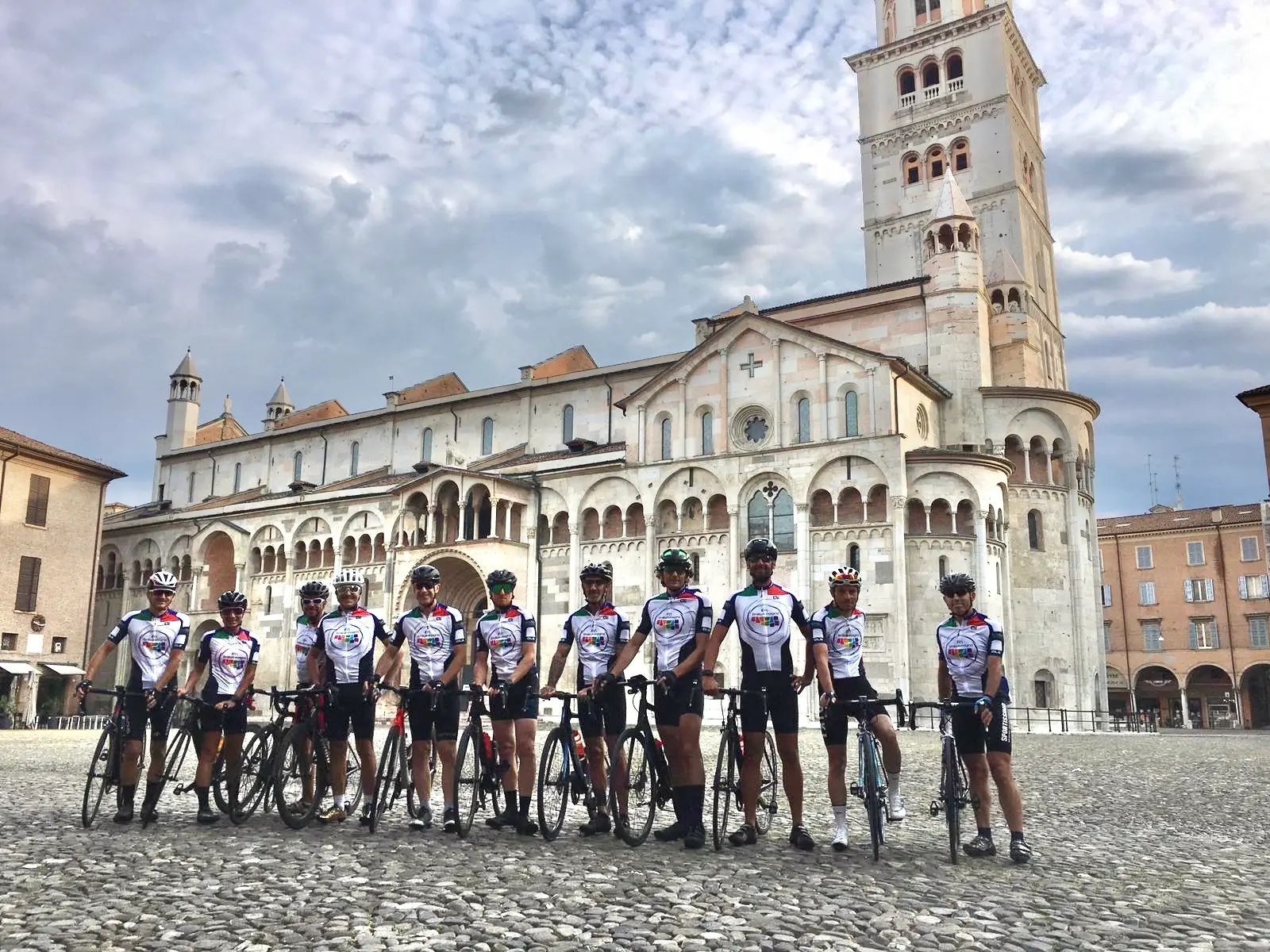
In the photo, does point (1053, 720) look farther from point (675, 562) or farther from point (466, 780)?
point (466, 780)

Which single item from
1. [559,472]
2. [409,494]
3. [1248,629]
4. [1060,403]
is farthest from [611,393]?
[1248,629]

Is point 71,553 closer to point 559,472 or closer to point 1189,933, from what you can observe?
point 559,472

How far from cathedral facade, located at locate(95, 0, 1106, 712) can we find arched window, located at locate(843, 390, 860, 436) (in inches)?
3.9

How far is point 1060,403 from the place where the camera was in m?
37.7

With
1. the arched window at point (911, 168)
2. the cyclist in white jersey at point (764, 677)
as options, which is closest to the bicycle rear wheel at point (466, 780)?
the cyclist in white jersey at point (764, 677)

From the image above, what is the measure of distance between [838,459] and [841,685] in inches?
1062

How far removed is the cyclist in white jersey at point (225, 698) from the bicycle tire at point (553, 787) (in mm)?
2997

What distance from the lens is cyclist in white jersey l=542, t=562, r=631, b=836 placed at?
29.0 ft

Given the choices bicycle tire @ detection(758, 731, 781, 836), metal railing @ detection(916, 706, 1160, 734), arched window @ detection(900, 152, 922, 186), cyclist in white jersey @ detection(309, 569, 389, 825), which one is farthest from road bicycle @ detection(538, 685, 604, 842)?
arched window @ detection(900, 152, 922, 186)

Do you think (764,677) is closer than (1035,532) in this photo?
Yes

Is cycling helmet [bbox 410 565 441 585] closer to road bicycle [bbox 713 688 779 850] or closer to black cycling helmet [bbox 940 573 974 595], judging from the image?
road bicycle [bbox 713 688 779 850]

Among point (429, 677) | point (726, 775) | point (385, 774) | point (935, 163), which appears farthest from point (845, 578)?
point (935, 163)

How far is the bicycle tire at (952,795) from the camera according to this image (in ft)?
24.8

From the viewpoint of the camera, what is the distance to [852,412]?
116 feet
